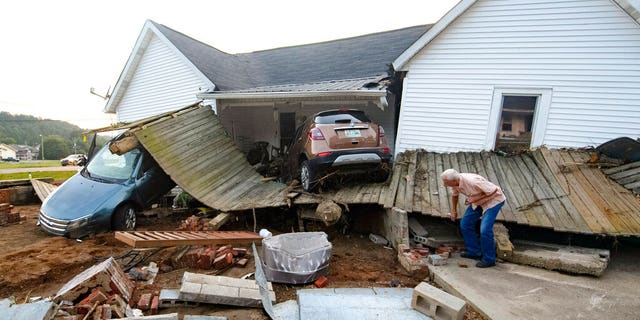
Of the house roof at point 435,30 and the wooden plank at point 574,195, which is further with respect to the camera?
the house roof at point 435,30

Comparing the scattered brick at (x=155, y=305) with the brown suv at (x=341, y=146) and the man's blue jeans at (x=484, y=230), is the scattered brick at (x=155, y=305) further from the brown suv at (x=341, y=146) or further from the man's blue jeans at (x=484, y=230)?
the man's blue jeans at (x=484, y=230)

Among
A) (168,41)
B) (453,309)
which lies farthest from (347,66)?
(453,309)

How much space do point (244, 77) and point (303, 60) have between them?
276 cm

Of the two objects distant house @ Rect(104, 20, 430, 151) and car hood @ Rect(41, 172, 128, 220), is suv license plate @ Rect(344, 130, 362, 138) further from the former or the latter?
car hood @ Rect(41, 172, 128, 220)

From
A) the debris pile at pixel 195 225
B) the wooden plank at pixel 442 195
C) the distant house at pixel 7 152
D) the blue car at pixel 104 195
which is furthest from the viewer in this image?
the distant house at pixel 7 152

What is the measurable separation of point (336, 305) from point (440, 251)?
99.3 inches

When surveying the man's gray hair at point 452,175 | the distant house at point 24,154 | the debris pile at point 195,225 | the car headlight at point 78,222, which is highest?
the man's gray hair at point 452,175

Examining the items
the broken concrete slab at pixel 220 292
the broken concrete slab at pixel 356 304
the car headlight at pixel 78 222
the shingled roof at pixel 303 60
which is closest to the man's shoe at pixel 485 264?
the broken concrete slab at pixel 356 304

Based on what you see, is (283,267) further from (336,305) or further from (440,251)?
(440,251)

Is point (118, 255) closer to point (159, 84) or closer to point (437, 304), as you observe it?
point (437, 304)

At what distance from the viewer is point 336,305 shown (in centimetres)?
307

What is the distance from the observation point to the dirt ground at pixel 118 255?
3619mm

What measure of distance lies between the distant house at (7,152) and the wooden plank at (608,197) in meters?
106

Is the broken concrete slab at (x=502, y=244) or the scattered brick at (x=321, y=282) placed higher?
the broken concrete slab at (x=502, y=244)
